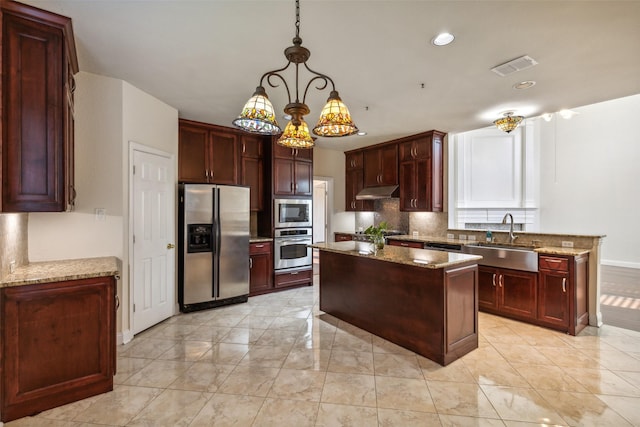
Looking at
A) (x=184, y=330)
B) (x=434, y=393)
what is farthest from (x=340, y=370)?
(x=184, y=330)

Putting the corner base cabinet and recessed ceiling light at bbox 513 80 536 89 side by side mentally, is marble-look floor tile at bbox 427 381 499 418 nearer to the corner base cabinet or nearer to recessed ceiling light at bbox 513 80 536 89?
the corner base cabinet

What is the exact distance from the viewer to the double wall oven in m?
4.94

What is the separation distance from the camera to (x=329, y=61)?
2.56m

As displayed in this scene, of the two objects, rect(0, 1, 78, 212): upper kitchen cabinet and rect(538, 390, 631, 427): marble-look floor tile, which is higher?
rect(0, 1, 78, 212): upper kitchen cabinet

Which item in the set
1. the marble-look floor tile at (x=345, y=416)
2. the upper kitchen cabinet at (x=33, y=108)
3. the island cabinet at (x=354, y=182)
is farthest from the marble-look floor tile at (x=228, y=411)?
the island cabinet at (x=354, y=182)

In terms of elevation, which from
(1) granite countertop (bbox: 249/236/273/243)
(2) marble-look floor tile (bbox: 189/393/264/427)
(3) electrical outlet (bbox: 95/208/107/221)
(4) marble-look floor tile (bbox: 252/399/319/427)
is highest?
(3) electrical outlet (bbox: 95/208/107/221)

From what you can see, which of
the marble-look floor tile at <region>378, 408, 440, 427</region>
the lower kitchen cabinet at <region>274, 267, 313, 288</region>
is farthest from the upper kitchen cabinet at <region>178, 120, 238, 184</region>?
the marble-look floor tile at <region>378, 408, 440, 427</region>

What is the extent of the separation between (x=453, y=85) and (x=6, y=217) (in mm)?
3891

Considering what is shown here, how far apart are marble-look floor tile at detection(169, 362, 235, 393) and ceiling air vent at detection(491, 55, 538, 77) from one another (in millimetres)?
3450

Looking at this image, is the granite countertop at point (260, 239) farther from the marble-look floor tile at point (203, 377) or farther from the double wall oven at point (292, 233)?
the marble-look floor tile at point (203, 377)

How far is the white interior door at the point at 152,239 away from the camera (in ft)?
10.6

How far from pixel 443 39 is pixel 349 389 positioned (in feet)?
8.73

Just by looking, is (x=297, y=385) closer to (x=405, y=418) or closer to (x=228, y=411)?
(x=228, y=411)

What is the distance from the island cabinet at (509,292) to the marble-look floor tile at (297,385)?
2560 mm
